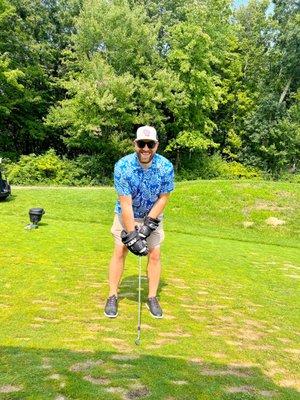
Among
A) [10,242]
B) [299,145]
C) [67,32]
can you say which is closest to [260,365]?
[10,242]

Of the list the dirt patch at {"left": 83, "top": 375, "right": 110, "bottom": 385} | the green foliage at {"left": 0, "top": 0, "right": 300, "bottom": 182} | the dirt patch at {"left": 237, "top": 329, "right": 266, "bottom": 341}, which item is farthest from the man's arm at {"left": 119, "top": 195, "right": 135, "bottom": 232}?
the green foliage at {"left": 0, "top": 0, "right": 300, "bottom": 182}

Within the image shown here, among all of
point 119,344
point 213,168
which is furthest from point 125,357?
point 213,168

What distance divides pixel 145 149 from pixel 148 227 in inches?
34.1

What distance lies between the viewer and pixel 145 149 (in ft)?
16.1

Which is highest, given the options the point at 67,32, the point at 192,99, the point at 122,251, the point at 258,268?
the point at 67,32

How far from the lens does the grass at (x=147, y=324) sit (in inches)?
125

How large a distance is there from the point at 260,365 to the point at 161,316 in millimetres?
1400

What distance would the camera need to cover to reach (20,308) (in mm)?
4863

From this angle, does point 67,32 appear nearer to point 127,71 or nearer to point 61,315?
point 127,71

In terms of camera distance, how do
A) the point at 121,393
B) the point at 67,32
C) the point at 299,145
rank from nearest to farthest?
the point at 121,393 < the point at 67,32 < the point at 299,145

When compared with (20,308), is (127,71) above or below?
above

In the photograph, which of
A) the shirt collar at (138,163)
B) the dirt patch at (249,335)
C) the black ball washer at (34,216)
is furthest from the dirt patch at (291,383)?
the black ball washer at (34,216)

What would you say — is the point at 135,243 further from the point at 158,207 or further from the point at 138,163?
the point at 138,163

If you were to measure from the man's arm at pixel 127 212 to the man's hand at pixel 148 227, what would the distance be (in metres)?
0.13
